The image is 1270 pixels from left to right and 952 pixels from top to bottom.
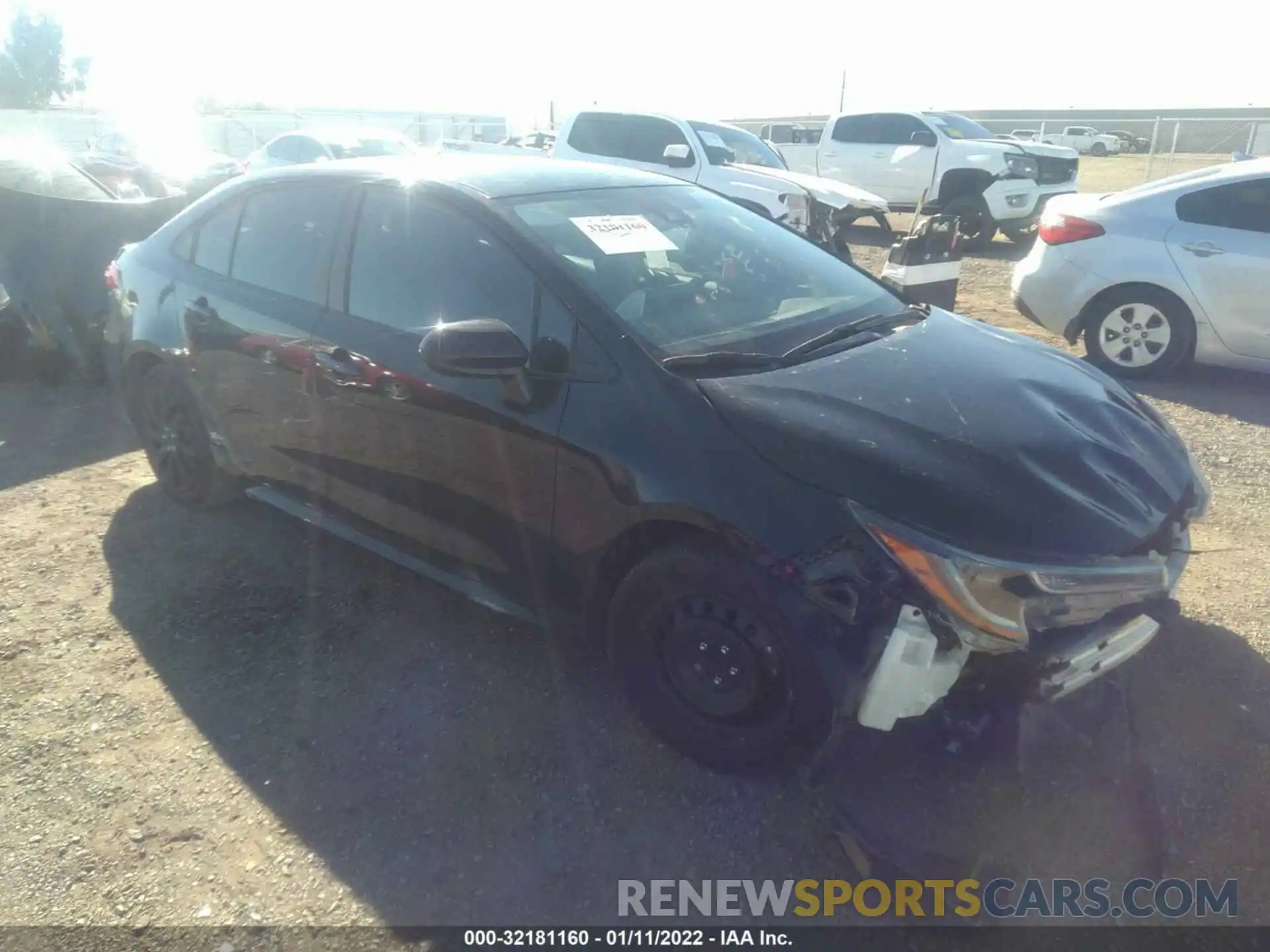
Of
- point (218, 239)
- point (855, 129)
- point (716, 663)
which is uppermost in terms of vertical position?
point (855, 129)

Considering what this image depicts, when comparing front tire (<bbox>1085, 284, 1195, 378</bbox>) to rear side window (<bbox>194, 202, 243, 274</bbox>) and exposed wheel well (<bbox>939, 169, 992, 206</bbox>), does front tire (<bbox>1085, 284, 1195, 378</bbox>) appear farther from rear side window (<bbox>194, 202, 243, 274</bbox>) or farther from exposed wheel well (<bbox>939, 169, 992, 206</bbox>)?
exposed wheel well (<bbox>939, 169, 992, 206</bbox>)

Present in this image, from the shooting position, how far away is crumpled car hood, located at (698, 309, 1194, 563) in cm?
238

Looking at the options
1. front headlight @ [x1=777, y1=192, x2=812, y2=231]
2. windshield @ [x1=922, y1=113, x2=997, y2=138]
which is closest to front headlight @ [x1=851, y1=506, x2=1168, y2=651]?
front headlight @ [x1=777, y1=192, x2=812, y2=231]

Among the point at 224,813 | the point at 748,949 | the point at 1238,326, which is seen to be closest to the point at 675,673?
the point at 748,949

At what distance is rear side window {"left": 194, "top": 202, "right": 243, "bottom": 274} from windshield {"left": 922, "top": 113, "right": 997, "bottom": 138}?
44.0ft

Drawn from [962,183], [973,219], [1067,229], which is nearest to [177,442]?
[1067,229]

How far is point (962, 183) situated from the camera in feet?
46.9

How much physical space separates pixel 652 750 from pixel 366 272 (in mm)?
1960

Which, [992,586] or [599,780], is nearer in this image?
[992,586]

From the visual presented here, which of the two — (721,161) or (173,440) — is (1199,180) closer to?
(721,161)

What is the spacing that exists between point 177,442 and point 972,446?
3.58 metres

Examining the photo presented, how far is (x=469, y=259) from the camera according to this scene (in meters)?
3.14

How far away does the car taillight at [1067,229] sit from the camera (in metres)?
6.66

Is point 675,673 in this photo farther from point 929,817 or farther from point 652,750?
point 929,817
